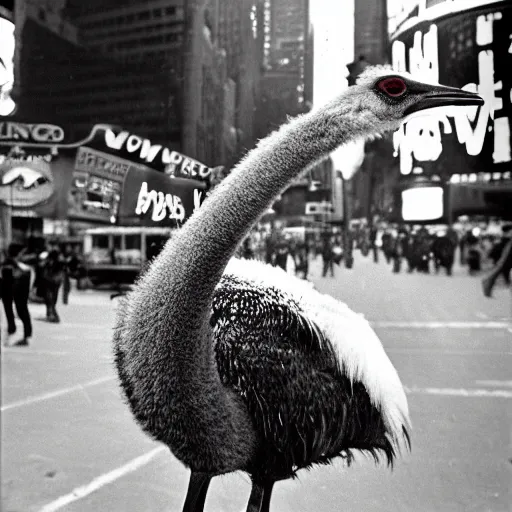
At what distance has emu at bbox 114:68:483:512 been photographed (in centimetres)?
97

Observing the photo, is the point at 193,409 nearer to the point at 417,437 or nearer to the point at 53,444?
the point at 417,437

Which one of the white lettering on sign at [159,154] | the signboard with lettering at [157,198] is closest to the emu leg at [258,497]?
the signboard with lettering at [157,198]

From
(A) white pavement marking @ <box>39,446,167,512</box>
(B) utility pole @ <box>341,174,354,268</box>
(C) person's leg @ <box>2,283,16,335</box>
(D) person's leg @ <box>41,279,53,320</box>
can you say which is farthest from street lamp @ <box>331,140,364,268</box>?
(C) person's leg @ <box>2,283,16,335</box>

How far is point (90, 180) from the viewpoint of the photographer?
1.53 meters

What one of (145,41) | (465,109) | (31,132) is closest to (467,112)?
(465,109)

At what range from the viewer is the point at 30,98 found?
161 cm

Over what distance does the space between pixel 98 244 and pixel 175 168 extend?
1.10 ft

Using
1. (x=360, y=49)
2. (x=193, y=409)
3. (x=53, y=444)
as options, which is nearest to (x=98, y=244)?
(x=53, y=444)

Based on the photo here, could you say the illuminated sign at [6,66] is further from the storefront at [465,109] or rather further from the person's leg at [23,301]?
the storefront at [465,109]

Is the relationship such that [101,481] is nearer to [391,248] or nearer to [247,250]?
[247,250]

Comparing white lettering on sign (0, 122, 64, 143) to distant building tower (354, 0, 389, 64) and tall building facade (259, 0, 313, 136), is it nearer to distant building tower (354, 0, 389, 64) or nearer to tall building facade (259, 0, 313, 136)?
tall building facade (259, 0, 313, 136)

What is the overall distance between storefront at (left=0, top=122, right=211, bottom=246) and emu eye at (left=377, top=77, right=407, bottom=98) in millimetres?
514

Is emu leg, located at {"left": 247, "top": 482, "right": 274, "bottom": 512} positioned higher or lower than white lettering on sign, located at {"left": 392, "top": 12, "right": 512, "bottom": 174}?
lower

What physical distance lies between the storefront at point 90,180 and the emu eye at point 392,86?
0.51 metres
